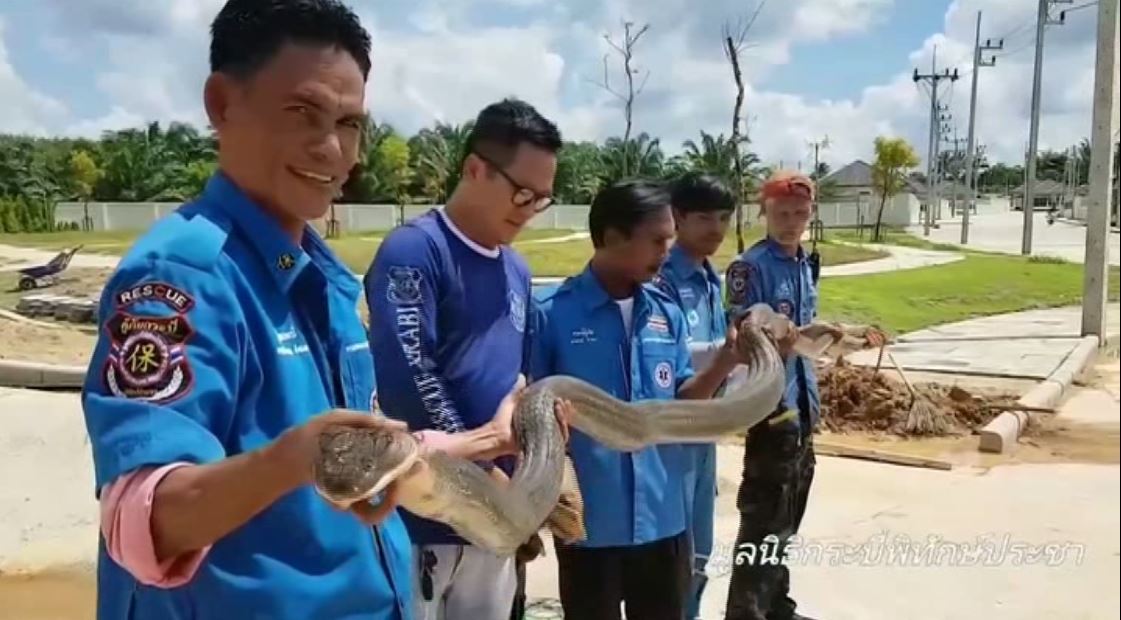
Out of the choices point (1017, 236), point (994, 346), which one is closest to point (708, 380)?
point (994, 346)

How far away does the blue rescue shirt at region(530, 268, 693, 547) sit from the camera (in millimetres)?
3223

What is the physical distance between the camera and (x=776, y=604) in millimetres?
4625

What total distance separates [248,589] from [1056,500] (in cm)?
657

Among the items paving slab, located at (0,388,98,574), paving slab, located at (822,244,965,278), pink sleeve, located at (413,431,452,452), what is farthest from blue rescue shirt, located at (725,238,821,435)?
paving slab, located at (822,244,965,278)

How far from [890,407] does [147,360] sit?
9.29 meters

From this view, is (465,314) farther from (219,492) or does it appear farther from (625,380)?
(219,492)

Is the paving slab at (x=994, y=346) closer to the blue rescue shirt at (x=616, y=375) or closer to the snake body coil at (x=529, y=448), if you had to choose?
the snake body coil at (x=529, y=448)

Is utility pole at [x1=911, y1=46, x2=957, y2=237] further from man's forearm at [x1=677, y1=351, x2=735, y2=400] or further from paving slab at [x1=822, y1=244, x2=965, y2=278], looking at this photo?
man's forearm at [x1=677, y1=351, x2=735, y2=400]

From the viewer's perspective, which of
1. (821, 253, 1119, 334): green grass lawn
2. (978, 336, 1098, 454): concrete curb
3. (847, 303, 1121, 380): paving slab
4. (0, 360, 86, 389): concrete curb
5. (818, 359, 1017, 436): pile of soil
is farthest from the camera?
(821, 253, 1119, 334): green grass lawn

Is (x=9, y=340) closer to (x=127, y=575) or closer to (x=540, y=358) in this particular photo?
(x=540, y=358)

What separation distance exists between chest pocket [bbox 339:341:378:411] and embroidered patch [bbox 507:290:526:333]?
46.1 inches

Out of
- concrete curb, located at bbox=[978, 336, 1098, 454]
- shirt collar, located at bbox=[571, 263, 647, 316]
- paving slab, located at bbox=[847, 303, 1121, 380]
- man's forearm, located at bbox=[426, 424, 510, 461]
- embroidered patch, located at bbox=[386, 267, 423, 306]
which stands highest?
embroidered patch, located at bbox=[386, 267, 423, 306]

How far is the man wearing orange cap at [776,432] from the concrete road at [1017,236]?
26759 mm

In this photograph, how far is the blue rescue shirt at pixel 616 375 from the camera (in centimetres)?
322
